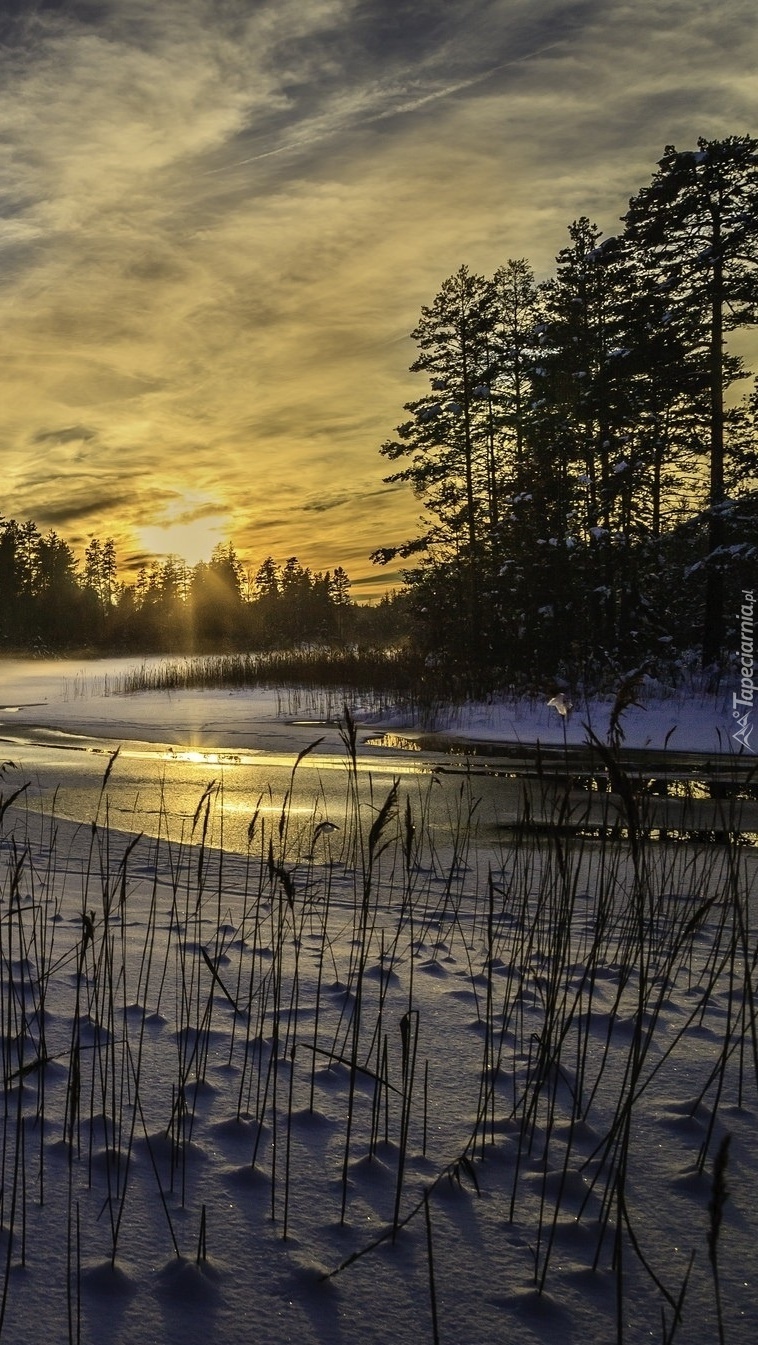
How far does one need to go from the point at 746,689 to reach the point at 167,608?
3823 inches

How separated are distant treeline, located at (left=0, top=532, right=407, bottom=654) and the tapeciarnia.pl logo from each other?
36874 mm

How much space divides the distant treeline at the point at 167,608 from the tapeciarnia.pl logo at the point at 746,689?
36.9 metres

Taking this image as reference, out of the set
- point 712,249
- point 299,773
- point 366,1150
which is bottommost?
point 299,773

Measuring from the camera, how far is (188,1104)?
252 centimetres

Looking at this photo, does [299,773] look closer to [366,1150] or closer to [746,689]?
[366,1150]

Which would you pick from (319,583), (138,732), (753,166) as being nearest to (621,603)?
(753,166)

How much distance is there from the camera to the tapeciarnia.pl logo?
15.6m

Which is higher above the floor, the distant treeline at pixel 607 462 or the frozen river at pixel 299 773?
the distant treeline at pixel 607 462

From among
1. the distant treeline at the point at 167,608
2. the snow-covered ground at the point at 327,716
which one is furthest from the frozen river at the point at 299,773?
the distant treeline at the point at 167,608

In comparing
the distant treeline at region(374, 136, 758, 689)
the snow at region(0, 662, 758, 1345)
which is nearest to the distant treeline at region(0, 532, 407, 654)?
the distant treeline at region(374, 136, 758, 689)

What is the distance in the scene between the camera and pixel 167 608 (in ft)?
356

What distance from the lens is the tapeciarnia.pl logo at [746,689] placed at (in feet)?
Result: 51.3

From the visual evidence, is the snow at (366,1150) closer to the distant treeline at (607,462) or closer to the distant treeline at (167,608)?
the distant treeline at (607,462)

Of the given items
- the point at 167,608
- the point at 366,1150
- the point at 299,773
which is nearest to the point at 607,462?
the point at 299,773
